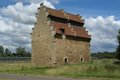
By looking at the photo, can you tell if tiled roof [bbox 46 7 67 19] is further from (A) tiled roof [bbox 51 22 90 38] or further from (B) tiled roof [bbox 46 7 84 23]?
(A) tiled roof [bbox 51 22 90 38]

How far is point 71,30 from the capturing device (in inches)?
2886

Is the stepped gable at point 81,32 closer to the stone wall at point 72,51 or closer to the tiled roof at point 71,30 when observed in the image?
the tiled roof at point 71,30

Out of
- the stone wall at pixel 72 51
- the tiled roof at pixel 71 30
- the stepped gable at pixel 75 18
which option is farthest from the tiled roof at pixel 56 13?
the stone wall at pixel 72 51

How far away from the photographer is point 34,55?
7006 cm

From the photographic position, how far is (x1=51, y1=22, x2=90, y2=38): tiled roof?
6789 cm

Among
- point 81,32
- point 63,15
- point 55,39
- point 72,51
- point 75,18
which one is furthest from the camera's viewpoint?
point 75,18

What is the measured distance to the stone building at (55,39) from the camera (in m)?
66.6

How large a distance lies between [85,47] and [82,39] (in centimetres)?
278

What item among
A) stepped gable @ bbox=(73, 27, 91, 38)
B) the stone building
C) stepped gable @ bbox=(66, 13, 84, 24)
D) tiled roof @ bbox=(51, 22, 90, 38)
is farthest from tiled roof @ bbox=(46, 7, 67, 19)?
stepped gable @ bbox=(73, 27, 91, 38)

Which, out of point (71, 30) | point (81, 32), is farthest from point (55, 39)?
point (81, 32)

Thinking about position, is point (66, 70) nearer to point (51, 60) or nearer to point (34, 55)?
point (51, 60)

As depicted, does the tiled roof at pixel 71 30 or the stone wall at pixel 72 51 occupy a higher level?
the tiled roof at pixel 71 30

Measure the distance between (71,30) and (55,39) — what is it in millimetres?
8368

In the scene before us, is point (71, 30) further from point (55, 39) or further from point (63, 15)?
point (55, 39)
